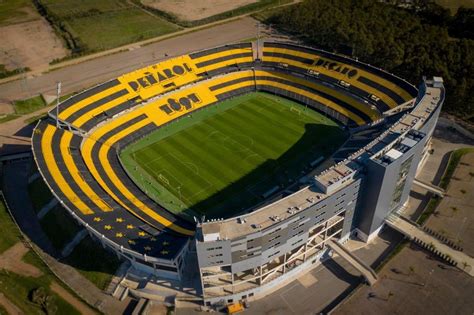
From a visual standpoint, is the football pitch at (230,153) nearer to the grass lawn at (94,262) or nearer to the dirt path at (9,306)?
the grass lawn at (94,262)

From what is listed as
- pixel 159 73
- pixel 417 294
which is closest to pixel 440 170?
pixel 417 294

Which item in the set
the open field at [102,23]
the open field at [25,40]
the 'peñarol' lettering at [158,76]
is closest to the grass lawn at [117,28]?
the open field at [102,23]

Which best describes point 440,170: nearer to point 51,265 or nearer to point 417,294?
point 417,294

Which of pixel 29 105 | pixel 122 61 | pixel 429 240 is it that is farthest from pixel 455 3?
pixel 29 105

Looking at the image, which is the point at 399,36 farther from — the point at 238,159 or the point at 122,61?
the point at 122,61

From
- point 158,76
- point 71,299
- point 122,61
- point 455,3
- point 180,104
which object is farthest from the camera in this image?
point 455,3

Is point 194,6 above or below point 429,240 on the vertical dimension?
above
